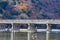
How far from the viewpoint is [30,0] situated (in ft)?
25.0

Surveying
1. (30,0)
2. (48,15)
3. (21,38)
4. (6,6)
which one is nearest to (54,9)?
(48,15)

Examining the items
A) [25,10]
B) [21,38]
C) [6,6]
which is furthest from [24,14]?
[21,38]

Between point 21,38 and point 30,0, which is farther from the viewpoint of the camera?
point 30,0

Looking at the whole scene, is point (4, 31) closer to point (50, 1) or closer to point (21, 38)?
point (21, 38)

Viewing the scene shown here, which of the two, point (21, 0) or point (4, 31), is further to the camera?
point (21, 0)

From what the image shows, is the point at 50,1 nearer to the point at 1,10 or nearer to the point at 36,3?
the point at 36,3

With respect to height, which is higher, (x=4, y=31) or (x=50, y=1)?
(x=50, y=1)

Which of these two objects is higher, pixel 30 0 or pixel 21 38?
pixel 30 0

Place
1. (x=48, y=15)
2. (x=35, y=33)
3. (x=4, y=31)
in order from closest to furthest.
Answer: (x=35, y=33) < (x=4, y=31) < (x=48, y=15)

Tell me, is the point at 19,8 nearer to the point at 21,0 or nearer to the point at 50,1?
the point at 21,0

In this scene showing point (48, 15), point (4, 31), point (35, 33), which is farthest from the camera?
point (48, 15)

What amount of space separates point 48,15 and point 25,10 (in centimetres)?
86

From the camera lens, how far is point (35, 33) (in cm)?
399

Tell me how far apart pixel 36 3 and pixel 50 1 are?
1.69 feet
